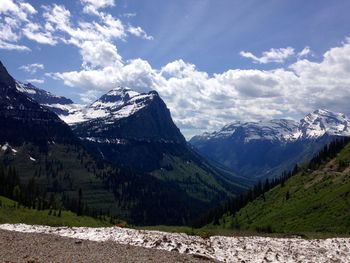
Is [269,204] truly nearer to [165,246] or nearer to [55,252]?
[165,246]

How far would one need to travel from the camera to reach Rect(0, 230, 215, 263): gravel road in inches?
1686

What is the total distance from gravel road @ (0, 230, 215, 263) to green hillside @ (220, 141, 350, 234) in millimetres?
61968

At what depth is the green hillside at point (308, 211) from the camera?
389 ft

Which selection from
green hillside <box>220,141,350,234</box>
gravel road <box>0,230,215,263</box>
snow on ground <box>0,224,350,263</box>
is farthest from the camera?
green hillside <box>220,141,350,234</box>

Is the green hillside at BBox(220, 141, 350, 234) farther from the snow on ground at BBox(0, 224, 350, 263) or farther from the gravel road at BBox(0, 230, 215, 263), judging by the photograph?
the gravel road at BBox(0, 230, 215, 263)

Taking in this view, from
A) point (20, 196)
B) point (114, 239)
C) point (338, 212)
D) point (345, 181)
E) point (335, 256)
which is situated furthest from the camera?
point (20, 196)

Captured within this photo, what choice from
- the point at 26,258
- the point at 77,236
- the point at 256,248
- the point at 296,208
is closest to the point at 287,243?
the point at 256,248

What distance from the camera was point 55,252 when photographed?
46.4 metres

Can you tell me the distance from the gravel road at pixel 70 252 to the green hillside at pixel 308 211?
203 feet

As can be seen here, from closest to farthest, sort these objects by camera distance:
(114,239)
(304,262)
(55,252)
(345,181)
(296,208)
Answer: (55,252)
(304,262)
(114,239)
(296,208)
(345,181)

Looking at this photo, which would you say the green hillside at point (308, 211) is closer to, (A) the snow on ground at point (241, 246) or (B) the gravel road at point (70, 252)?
(A) the snow on ground at point (241, 246)

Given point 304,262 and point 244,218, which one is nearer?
point 304,262

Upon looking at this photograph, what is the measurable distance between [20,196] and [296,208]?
356 ft

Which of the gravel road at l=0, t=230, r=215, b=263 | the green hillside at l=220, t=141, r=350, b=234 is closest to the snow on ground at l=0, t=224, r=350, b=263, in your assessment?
the gravel road at l=0, t=230, r=215, b=263
